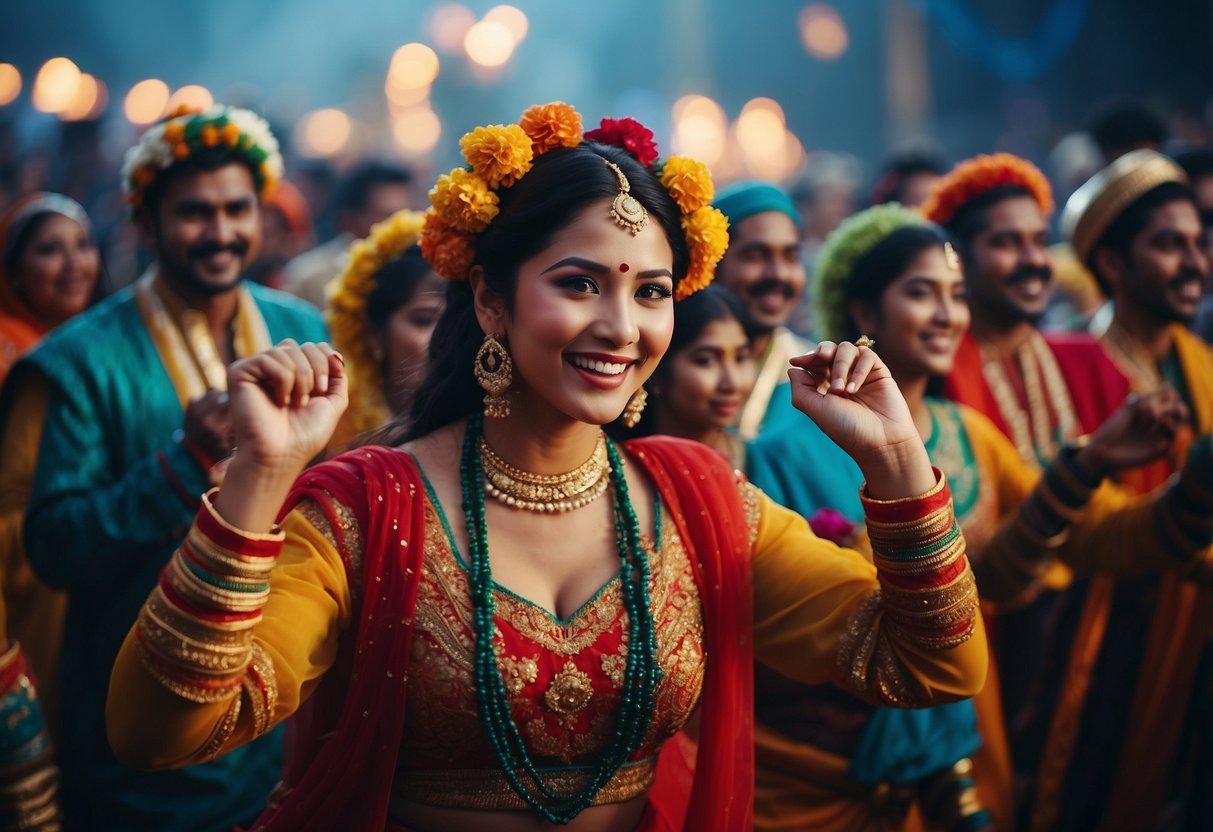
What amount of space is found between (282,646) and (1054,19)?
54.2ft

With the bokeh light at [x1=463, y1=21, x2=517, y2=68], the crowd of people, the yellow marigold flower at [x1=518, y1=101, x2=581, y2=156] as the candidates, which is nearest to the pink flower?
the crowd of people

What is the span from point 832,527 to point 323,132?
18.9 m

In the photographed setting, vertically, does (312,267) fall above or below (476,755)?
above

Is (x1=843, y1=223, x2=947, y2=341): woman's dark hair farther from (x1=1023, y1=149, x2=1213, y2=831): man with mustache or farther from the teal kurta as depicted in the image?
the teal kurta

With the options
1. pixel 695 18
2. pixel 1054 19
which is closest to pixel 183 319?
pixel 1054 19

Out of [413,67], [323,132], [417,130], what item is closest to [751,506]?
[323,132]

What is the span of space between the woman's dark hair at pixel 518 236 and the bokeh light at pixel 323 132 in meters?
17.5

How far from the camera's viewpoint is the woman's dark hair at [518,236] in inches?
96.4

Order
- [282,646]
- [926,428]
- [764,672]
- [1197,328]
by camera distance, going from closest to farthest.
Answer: [282,646]
[764,672]
[926,428]
[1197,328]

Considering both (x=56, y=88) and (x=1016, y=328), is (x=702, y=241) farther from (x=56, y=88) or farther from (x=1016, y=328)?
(x=56, y=88)

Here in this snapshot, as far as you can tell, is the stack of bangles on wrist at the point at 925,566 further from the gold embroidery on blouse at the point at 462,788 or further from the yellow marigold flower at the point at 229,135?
the yellow marigold flower at the point at 229,135

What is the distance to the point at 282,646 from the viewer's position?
2.17 metres

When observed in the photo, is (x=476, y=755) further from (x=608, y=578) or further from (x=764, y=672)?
(x=764, y=672)

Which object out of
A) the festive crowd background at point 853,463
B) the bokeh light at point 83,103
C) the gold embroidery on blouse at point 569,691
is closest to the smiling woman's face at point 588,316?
the festive crowd background at point 853,463
